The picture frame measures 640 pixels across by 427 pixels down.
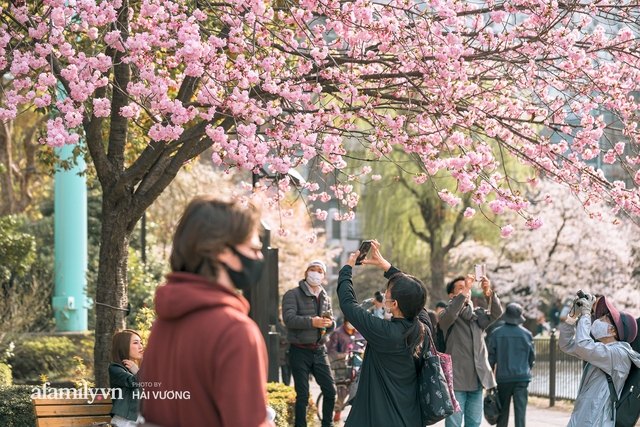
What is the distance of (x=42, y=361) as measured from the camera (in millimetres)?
15695

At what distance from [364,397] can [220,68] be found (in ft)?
11.6

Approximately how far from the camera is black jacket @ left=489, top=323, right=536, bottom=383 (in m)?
10.4

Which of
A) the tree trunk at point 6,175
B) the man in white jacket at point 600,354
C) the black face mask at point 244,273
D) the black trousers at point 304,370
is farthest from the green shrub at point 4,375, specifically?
the tree trunk at point 6,175

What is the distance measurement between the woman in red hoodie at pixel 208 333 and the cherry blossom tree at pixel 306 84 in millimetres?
4768

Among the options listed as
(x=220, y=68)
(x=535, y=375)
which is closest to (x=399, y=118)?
(x=220, y=68)

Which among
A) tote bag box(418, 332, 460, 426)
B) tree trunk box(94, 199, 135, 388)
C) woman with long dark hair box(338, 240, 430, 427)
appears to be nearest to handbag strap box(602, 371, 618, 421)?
tote bag box(418, 332, 460, 426)

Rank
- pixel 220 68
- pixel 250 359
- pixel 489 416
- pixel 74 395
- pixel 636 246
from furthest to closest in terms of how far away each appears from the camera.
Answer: pixel 636 246, pixel 489 416, pixel 220 68, pixel 74 395, pixel 250 359

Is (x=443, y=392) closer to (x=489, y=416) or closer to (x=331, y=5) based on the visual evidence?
(x=331, y=5)

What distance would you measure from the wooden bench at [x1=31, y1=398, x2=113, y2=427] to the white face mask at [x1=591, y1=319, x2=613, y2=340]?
3829mm

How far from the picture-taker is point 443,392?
5551 mm

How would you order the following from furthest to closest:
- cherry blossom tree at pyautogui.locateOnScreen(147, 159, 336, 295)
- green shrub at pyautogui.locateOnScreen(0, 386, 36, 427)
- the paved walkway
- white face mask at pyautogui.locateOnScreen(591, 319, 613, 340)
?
cherry blossom tree at pyautogui.locateOnScreen(147, 159, 336, 295) < the paved walkway < green shrub at pyautogui.locateOnScreen(0, 386, 36, 427) < white face mask at pyautogui.locateOnScreen(591, 319, 613, 340)

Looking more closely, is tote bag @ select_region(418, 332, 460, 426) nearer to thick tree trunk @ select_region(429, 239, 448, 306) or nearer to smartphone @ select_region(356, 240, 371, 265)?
smartphone @ select_region(356, 240, 371, 265)

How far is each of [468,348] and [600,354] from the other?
2796 millimetres

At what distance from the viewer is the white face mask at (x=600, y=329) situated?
22.7 ft
